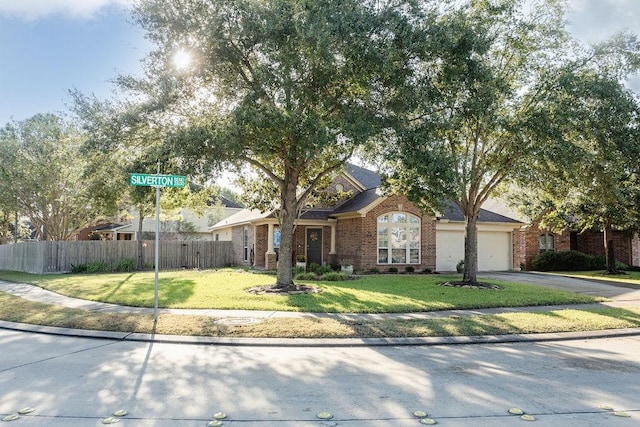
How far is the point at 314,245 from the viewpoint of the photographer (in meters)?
25.0

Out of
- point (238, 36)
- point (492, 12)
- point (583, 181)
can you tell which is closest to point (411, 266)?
point (583, 181)

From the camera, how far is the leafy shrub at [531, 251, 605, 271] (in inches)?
1065

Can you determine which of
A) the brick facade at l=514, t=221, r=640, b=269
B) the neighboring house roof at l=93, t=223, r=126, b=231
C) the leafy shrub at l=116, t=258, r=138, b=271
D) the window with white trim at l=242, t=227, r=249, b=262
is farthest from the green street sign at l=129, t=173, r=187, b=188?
the neighboring house roof at l=93, t=223, r=126, b=231

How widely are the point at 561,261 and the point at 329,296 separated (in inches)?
770

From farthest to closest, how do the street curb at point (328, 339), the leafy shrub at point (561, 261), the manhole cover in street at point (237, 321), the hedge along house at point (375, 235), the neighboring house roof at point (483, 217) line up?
the leafy shrub at point (561, 261)
the neighboring house roof at point (483, 217)
the hedge along house at point (375, 235)
the manhole cover in street at point (237, 321)
the street curb at point (328, 339)

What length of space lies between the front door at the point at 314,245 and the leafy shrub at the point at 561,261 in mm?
13067

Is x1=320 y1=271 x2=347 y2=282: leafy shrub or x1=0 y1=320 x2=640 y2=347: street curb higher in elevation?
x1=320 y1=271 x2=347 y2=282: leafy shrub

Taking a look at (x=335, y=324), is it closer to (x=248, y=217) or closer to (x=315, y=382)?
(x=315, y=382)

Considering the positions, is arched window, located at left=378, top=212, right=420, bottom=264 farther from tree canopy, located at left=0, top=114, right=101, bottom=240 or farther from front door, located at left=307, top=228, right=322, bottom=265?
tree canopy, located at left=0, top=114, right=101, bottom=240

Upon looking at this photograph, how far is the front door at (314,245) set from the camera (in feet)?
81.8

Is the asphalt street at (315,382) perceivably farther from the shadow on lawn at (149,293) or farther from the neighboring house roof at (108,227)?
the neighboring house roof at (108,227)

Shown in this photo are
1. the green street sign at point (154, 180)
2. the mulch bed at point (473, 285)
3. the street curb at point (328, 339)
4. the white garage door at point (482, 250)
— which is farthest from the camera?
the white garage door at point (482, 250)

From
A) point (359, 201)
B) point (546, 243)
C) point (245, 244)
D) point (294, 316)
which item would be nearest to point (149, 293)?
point (294, 316)

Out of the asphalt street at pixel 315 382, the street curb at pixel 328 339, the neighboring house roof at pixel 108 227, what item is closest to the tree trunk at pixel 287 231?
the street curb at pixel 328 339
